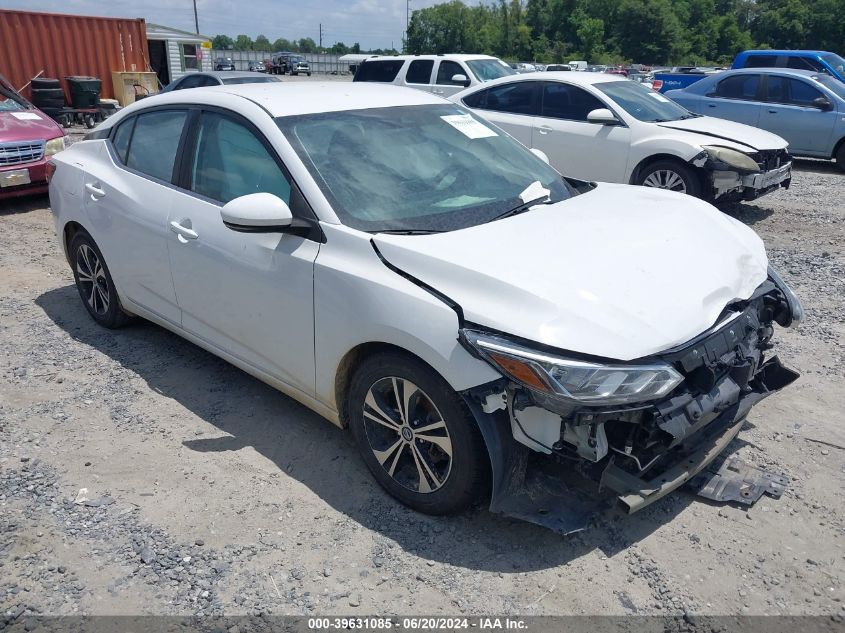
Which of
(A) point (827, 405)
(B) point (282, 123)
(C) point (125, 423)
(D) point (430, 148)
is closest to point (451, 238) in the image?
(D) point (430, 148)

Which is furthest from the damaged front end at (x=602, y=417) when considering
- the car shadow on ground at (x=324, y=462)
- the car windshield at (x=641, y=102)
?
the car windshield at (x=641, y=102)

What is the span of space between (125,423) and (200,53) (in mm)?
24144

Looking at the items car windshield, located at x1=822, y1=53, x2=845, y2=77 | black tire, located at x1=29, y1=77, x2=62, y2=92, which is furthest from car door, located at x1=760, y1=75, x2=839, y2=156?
black tire, located at x1=29, y1=77, x2=62, y2=92

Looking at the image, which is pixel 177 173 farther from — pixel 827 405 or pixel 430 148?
pixel 827 405

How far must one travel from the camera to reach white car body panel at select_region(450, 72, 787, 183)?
8031 millimetres

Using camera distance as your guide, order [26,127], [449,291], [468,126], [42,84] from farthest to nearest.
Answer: [42,84] < [26,127] < [468,126] < [449,291]

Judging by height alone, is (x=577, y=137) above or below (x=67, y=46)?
below

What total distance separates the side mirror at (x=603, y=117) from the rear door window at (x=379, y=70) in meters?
6.67

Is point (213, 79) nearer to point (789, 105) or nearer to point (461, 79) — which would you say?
point (461, 79)

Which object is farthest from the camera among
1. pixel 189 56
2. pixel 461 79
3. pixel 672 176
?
pixel 189 56

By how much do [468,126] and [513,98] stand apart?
5567 mm

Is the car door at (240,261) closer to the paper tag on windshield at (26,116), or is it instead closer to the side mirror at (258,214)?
the side mirror at (258,214)

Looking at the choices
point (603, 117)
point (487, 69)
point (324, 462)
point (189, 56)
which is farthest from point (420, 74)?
point (189, 56)

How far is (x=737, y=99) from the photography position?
12.5 meters
